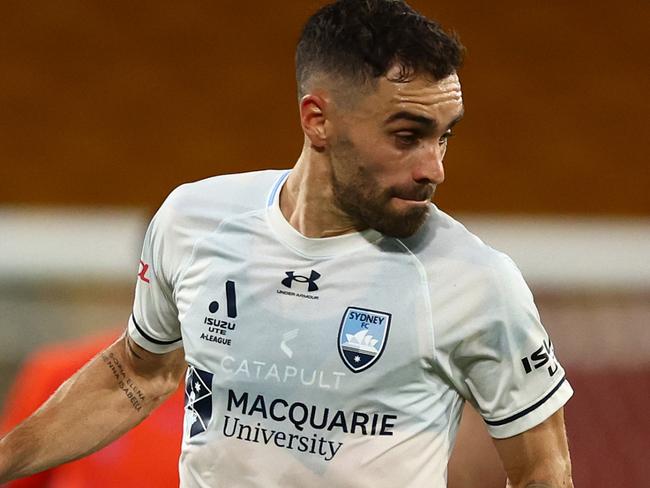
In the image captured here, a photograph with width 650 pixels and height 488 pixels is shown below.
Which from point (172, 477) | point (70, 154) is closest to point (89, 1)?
point (70, 154)

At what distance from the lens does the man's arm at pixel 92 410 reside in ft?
9.25

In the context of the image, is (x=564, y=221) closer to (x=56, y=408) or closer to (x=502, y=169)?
(x=502, y=169)

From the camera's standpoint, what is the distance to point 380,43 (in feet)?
7.78

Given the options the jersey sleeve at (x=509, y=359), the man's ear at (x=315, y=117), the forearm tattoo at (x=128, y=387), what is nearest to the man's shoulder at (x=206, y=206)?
the man's ear at (x=315, y=117)

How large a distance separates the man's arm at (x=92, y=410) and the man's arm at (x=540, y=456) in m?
0.90

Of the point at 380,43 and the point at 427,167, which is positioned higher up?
the point at 380,43

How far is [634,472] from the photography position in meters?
4.39

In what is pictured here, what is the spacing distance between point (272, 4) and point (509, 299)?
17.3 ft

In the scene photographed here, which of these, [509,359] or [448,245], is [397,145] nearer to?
[448,245]

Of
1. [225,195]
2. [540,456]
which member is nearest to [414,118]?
[225,195]

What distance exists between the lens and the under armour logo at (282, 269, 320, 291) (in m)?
2.53

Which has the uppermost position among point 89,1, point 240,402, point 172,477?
point 240,402

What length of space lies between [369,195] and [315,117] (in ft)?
0.69

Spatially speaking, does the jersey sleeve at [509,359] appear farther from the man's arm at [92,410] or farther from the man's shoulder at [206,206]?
the man's arm at [92,410]
